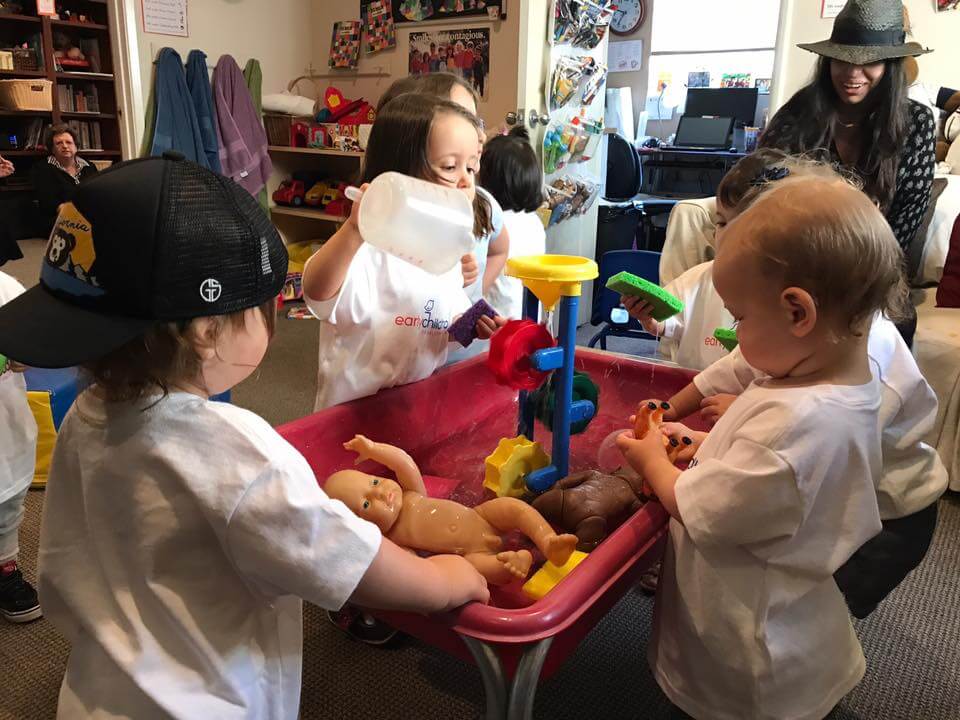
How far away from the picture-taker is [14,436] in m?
1.47

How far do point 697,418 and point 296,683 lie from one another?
86 cm

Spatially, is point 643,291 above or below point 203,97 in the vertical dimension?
below

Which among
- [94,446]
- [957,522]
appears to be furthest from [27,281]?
[957,522]

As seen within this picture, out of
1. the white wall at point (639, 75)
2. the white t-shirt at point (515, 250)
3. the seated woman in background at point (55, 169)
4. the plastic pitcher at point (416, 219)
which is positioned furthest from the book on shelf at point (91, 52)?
the plastic pitcher at point (416, 219)

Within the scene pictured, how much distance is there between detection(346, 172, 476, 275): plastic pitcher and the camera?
1.03m

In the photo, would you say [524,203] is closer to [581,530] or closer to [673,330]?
[673,330]

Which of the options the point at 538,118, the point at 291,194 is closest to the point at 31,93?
the point at 291,194

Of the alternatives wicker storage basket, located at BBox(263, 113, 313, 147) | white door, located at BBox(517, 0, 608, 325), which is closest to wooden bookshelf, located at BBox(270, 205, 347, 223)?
wicker storage basket, located at BBox(263, 113, 313, 147)

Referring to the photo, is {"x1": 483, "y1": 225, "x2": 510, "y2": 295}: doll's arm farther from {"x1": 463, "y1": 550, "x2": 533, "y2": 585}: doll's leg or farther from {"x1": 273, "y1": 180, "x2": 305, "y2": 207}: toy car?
{"x1": 273, "y1": 180, "x2": 305, "y2": 207}: toy car

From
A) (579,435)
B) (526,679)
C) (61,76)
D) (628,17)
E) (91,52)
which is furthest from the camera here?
(628,17)

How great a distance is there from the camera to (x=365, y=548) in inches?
24.8

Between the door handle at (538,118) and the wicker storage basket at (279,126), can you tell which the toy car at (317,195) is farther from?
the door handle at (538,118)

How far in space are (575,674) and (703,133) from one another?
4512mm

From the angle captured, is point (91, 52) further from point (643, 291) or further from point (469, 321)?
point (643, 291)
